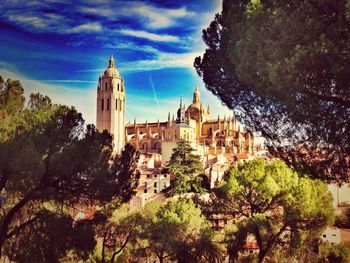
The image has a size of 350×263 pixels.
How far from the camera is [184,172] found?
32.9m

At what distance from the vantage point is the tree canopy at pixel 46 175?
8398 mm

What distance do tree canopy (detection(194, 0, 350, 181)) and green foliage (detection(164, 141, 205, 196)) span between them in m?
22.5

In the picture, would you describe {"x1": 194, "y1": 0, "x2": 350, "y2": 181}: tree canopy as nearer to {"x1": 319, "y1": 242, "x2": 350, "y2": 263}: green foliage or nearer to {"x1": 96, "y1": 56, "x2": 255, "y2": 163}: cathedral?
{"x1": 319, "y1": 242, "x2": 350, "y2": 263}: green foliage

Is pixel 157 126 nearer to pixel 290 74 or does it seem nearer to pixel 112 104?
pixel 112 104

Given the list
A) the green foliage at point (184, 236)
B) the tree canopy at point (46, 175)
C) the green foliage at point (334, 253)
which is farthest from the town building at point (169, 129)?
the tree canopy at point (46, 175)

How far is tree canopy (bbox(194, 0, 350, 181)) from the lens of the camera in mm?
5438

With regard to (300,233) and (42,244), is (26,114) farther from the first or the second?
(300,233)

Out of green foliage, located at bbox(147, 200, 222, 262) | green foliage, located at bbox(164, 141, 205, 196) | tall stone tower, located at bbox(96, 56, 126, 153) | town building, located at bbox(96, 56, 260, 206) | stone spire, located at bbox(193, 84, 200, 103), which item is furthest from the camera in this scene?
stone spire, located at bbox(193, 84, 200, 103)

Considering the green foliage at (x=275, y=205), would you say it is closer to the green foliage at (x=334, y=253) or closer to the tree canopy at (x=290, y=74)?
the green foliage at (x=334, y=253)

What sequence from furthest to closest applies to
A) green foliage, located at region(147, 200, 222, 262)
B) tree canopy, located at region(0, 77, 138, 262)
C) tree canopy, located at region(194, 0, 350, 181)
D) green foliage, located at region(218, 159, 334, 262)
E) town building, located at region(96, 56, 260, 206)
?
town building, located at region(96, 56, 260, 206)
green foliage, located at region(147, 200, 222, 262)
green foliage, located at region(218, 159, 334, 262)
tree canopy, located at region(0, 77, 138, 262)
tree canopy, located at region(194, 0, 350, 181)

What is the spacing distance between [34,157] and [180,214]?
968 cm

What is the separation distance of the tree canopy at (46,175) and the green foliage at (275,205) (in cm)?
Result: 742

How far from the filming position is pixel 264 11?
5977 mm

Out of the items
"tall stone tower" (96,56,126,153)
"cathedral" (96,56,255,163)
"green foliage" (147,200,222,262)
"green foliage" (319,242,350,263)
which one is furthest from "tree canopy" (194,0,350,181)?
"tall stone tower" (96,56,126,153)
